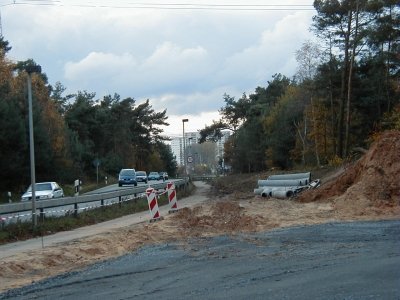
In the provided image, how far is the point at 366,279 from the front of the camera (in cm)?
869

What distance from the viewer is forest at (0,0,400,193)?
52.9m

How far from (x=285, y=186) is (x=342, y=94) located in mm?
25975

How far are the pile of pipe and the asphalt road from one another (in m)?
15.8

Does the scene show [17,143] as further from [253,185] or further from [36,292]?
[36,292]

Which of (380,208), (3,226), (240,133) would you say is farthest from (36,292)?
(240,133)

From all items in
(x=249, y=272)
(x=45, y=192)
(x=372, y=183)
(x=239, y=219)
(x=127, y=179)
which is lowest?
(x=249, y=272)

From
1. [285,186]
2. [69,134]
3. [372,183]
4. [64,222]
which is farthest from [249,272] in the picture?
[69,134]

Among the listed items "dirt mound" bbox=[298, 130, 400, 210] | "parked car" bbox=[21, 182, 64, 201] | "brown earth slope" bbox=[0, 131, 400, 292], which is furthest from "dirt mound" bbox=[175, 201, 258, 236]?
"parked car" bbox=[21, 182, 64, 201]

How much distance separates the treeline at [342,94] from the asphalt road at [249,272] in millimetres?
29874

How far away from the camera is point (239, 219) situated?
1878cm

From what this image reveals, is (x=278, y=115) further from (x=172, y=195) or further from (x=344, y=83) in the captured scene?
(x=172, y=195)

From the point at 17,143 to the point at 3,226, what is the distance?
33.6 meters

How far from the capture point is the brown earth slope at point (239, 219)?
491 inches

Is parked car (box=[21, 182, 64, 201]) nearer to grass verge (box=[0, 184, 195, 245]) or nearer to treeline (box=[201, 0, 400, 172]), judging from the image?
grass verge (box=[0, 184, 195, 245])
